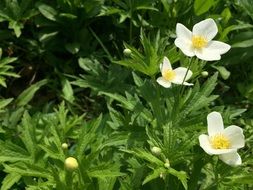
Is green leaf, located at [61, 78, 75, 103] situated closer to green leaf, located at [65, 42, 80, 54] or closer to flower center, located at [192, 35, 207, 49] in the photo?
green leaf, located at [65, 42, 80, 54]

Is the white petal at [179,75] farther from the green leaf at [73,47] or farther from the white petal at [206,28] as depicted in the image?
the green leaf at [73,47]

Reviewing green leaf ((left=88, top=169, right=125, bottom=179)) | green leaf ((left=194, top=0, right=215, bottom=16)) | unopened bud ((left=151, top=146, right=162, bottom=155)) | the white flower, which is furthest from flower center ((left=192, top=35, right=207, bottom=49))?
green leaf ((left=194, top=0, right=215, bottom=16))

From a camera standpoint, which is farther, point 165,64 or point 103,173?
point 165,64

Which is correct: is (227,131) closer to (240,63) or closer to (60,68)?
(240,63)

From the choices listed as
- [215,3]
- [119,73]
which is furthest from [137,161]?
[215,3]

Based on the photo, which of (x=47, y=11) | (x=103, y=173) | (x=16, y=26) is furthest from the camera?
(x=47, y=11)

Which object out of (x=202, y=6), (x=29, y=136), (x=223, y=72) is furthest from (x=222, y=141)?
(x=202, y=6)

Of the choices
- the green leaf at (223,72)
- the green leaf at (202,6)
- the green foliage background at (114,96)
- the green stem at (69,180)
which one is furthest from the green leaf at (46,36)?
the green stem at (69,180)

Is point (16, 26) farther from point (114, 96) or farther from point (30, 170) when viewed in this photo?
point (30, 170)
